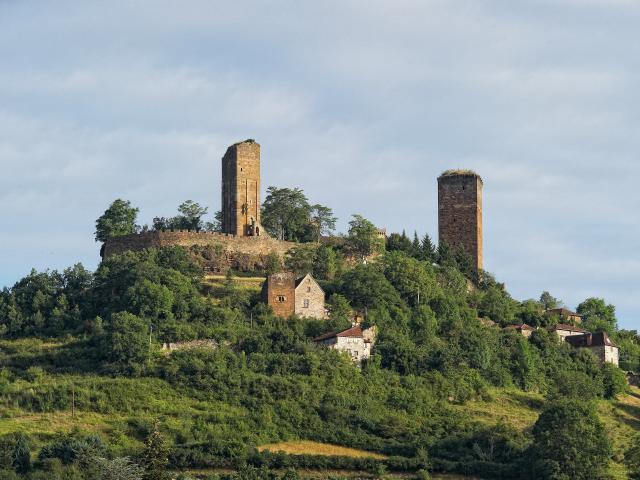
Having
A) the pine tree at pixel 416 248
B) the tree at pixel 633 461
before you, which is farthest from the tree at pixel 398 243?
the tree at pixel 633 461

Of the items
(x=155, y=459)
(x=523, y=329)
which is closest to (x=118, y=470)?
(x=155, y=459)

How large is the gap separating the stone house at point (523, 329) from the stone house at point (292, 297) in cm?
1186

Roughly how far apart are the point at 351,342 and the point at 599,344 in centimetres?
1727

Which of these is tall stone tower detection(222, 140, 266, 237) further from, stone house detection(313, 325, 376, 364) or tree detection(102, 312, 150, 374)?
tree detection(102, 312, 150, 374)

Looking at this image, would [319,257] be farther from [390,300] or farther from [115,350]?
[115,350]

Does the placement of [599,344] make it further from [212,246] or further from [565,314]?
[212,246]

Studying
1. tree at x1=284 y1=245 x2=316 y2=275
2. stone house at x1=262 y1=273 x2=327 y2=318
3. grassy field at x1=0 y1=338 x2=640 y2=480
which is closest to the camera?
grassy field at x1=0 y1=338 x2=640 y2=480

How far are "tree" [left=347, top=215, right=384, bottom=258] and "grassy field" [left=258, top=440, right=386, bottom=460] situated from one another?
25.6 m

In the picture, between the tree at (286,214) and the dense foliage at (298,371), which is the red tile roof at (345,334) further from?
the tree at (286,214)

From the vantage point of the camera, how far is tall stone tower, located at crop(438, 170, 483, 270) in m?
104

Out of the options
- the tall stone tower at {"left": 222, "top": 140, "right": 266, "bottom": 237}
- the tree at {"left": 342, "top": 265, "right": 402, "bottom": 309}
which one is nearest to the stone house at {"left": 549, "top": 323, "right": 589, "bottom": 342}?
the tree at {"left": 342, "top": 265, "right": 402, "bottom": 309}

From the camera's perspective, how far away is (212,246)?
93.0 meters

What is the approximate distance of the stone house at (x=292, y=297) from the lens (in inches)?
3351

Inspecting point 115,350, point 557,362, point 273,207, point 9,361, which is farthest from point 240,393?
point 273,207
